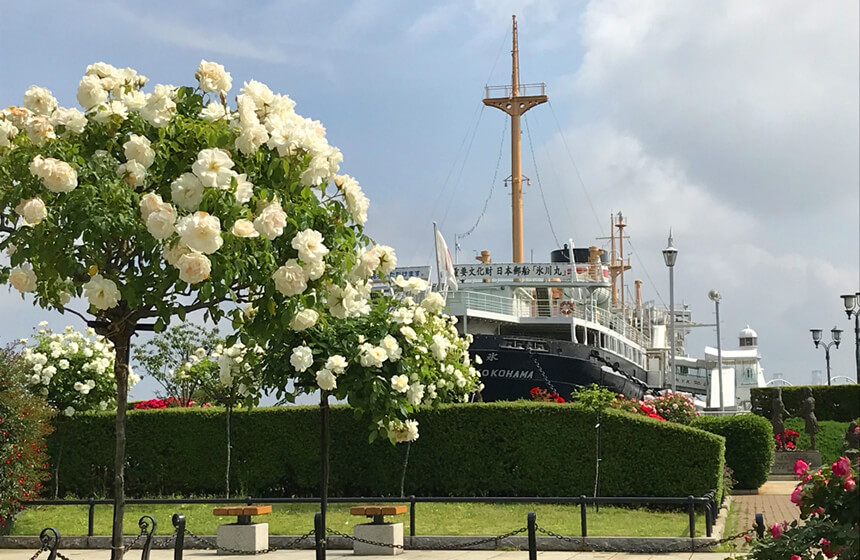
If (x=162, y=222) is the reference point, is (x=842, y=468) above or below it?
below

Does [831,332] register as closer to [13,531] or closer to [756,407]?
[756,407]

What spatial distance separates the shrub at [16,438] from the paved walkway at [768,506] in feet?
35.8

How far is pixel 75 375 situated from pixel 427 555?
11.0m

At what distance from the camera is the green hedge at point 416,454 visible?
60.1 ft

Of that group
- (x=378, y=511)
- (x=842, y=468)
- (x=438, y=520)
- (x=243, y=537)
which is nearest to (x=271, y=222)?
(x=842, y=468)

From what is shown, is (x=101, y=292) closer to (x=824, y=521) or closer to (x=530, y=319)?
(x=824, y=521)

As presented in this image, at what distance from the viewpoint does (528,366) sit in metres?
32.9

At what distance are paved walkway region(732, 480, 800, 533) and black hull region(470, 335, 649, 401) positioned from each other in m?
8.29

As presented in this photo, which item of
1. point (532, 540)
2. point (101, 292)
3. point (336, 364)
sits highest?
point (101, 292)

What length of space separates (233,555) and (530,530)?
17.0 ft

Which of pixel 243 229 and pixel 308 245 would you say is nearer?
pixel 243 229

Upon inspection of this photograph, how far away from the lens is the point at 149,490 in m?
21.1

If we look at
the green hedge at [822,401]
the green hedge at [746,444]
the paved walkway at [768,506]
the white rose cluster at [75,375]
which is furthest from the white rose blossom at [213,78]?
the green hedge at [822,401]

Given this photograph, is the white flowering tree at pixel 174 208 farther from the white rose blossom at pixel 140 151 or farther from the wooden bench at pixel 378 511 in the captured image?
the wooden bench at pixel 378 511
